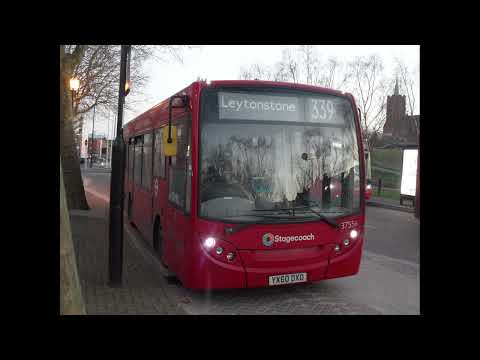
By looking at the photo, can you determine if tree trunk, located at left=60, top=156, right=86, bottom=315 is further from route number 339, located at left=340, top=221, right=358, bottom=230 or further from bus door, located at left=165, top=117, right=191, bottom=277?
route number 339, located at left=340, top=221, right=358, bottom=230

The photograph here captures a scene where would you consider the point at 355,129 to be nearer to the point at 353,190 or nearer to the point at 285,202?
the point at 353,190

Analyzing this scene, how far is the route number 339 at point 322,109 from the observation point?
6.30 meters

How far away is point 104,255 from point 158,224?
1.51 metres

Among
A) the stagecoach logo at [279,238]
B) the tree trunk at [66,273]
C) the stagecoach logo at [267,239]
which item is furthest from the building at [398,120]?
the tree trunk at [66,273]

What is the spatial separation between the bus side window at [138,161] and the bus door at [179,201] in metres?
3.39

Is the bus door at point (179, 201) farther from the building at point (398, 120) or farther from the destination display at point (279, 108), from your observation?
the building at point (398, 120)

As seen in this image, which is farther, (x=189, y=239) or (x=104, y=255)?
(x=104, y=255)

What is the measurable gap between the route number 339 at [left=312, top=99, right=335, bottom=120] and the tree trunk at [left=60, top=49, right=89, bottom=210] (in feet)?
32.9

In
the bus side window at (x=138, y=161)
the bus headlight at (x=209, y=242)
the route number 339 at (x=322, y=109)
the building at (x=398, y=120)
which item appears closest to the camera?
the bus headlight at (x=209, y=242)

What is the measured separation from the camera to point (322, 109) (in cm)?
634

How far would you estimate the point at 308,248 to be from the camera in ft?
20.1

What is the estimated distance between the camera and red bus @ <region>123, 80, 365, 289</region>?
5785mm

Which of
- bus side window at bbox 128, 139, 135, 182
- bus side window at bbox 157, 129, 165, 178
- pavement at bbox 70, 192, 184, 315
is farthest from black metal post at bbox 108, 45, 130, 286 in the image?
bus side window at bbox 128, 139, 135, 182
